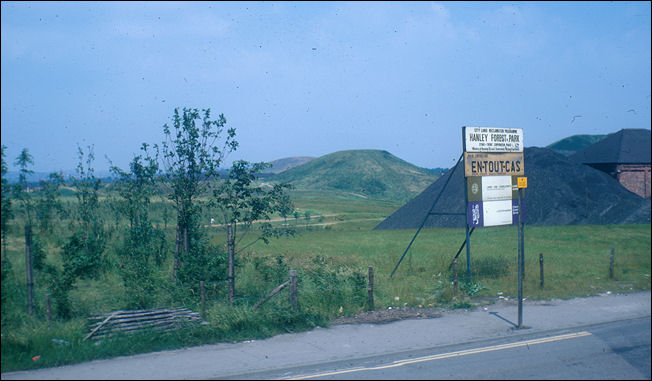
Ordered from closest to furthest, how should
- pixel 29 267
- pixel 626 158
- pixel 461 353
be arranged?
pixel 461 353, pixel 29 267, pixel 626 158

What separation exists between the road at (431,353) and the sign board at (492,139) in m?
6.44

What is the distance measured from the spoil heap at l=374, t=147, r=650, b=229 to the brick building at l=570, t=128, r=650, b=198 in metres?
5.61

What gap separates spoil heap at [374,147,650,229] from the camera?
118 feet

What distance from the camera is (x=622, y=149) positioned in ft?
155

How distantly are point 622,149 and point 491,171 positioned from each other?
39.1m

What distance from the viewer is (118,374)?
7730 millimetres

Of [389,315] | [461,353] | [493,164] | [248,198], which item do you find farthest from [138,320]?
[493,164]

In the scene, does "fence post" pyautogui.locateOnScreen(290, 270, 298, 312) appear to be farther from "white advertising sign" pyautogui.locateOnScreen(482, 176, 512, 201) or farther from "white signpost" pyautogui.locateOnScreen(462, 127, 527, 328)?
"white advertising sign" pyautogui.locateOnScreen(482, 176, 512, 201)

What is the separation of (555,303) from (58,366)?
11987mm

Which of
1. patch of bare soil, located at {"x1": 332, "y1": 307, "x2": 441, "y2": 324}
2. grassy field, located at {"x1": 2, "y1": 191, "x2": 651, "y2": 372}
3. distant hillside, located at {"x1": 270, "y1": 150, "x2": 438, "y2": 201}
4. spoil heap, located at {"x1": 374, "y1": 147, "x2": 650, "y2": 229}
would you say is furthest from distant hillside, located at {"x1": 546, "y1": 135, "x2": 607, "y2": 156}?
patch of bare soil, located at {"x1": 332, "y1": 307, "x2": 441, "y2": 324}

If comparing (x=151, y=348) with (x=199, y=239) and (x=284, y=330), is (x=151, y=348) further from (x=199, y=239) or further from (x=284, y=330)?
(x=199, y=239)

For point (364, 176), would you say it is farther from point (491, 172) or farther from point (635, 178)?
point (491, 172)

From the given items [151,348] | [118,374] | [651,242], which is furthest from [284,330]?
[651,242]

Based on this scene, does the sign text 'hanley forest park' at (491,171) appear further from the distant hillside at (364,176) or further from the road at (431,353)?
the distant hillside at (364,176)
